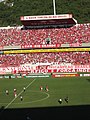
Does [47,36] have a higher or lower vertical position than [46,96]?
higher

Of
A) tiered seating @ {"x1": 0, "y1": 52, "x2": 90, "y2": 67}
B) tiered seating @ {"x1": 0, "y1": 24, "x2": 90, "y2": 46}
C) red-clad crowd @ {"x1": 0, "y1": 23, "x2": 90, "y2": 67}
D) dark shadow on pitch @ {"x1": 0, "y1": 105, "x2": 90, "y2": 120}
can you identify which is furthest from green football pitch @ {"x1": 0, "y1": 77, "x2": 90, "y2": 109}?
tiered seating @ {"x1": 0, "y1": 24, "x2": 90, "y2": 46}

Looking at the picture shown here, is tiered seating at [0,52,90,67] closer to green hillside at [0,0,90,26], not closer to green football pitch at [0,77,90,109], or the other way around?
green football pitch at [0,77,90,109]

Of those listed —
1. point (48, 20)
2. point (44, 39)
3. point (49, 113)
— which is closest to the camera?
point (49, 113)

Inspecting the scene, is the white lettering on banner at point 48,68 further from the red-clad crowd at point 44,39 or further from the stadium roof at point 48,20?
the stadium roof at point 48,20

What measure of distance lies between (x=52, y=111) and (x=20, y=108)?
12.3ft

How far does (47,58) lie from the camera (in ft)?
273

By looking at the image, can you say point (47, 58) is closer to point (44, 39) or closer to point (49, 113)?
point (44, 39)

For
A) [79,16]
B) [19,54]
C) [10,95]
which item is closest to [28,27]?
[19,54]

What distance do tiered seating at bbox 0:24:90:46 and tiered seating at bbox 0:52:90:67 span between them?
3.92 metres

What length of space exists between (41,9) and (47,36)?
4977 cm

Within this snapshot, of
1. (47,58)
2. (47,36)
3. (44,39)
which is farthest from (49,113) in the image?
(47,36)

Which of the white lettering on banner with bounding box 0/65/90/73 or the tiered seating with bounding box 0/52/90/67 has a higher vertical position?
the tiered seating with bounding box 0/52/90/67

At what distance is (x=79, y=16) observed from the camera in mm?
125688

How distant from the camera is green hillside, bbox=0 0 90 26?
5044 inches
